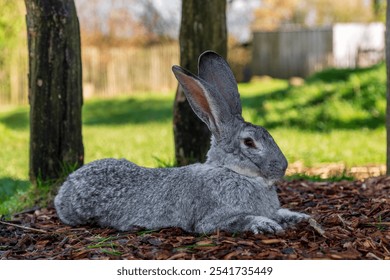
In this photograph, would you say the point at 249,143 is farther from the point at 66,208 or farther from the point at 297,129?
the point at 297,129

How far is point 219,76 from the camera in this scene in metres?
5.22

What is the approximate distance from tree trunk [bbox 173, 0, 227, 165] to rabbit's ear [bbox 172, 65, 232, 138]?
10.5 ft

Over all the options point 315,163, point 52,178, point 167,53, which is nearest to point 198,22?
point 52,178

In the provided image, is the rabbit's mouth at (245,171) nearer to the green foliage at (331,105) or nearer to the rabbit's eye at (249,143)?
the rabbit's eye at (249,143)

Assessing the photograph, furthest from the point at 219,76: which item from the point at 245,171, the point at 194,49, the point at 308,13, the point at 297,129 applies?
the point at 308,13

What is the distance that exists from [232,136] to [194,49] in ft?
11.3

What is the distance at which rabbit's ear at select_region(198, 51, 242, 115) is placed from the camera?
509 cm

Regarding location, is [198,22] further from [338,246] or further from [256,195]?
[338,246]

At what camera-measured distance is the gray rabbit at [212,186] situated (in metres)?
4.74

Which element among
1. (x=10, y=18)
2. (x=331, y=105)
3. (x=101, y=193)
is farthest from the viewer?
(x=10, y=18)

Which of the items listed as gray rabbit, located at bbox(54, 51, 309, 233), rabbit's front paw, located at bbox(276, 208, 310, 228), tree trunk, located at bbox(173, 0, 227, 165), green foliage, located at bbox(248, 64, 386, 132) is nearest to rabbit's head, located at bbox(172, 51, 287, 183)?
gray rabbit, located at bbox(54, 51, 309, 233)

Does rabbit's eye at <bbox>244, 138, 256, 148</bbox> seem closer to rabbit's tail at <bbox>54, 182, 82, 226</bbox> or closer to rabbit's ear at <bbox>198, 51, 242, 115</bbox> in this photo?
rabbit's ear at <bbox>198, 51, 242, 115</bbox>

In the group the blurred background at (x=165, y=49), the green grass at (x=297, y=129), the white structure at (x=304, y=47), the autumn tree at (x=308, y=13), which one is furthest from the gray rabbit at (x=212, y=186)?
the autumn tree at (x=308, y=13)

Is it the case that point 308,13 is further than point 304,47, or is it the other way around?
point 308,13
